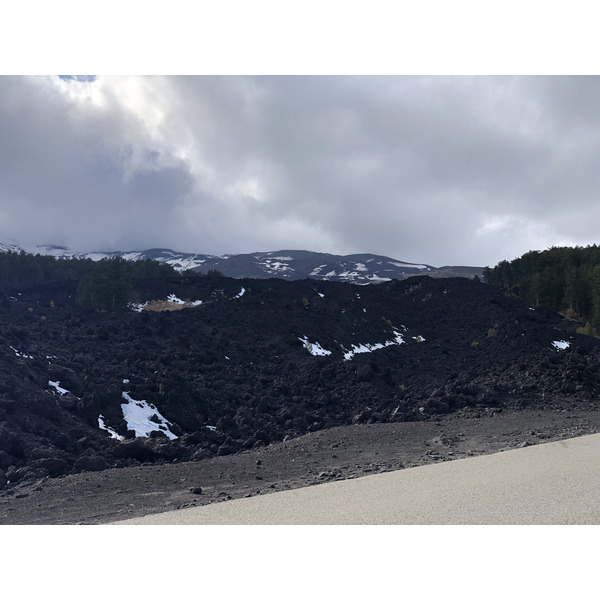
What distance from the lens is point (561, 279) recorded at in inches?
2135

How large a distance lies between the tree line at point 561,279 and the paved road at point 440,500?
39902 millimetres

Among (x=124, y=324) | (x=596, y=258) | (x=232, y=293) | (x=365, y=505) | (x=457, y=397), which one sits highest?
(x=596, y=258)

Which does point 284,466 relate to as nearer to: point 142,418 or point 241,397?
point 142,418

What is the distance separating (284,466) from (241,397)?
8.51 metres

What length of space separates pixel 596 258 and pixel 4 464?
58.6 m

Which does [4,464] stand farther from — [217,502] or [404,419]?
[404,419]

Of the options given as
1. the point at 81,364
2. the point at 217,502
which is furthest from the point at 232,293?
the point at 217,502

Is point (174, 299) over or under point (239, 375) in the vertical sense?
over

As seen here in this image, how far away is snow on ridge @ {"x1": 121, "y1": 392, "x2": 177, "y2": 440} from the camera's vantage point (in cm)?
1396

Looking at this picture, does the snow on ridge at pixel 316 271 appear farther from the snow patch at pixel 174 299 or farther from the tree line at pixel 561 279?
the snow patch at pixel 174 299

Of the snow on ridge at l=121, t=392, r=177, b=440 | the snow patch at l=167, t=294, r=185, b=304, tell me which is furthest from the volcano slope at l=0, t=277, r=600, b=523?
the snow patch at l=167, t=294, r=185, b=304

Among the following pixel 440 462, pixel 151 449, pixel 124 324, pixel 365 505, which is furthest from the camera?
pixel 124 324

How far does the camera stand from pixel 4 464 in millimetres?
9805

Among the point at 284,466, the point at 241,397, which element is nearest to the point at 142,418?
the point at 241,397
